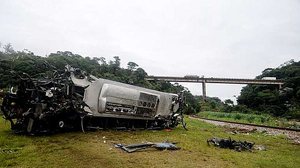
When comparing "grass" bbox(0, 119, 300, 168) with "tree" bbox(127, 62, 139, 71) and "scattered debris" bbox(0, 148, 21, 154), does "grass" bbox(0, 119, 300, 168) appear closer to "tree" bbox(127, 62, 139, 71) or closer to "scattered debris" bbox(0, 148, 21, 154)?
"scattered debris" bbox(0, 148, 21, 154)

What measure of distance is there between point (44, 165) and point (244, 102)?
58965 mm

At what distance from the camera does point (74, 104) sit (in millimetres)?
11570

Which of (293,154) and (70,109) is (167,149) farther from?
(293,154)

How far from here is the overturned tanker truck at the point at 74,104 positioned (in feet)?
35.5

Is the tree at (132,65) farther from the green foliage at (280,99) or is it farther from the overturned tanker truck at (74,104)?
the overturned tanker truck at (74,104)

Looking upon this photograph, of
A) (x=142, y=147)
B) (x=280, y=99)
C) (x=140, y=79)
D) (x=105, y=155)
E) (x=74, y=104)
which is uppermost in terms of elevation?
(x=140, y=79)

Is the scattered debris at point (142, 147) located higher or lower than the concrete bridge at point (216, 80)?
lower

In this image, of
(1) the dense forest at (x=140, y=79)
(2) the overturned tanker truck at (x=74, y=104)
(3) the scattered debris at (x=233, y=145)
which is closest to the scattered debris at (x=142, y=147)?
(3) the scattered debris at (x=233, y=145)

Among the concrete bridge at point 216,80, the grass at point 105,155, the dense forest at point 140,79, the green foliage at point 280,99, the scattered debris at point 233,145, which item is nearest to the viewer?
the grass at point 105,155

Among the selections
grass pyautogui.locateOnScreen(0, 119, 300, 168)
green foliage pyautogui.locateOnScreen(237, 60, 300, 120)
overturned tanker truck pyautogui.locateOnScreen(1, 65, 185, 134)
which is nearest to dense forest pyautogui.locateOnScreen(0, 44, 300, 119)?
green foliage pyautogui.locateOnScreen(237, 60, 300, 120)

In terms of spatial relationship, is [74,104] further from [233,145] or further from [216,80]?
[216,80]

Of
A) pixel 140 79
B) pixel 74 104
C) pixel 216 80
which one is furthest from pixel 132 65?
pixel 74 104

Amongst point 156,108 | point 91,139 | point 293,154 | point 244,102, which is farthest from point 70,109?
point 244,102

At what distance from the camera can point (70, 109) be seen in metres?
11.5
